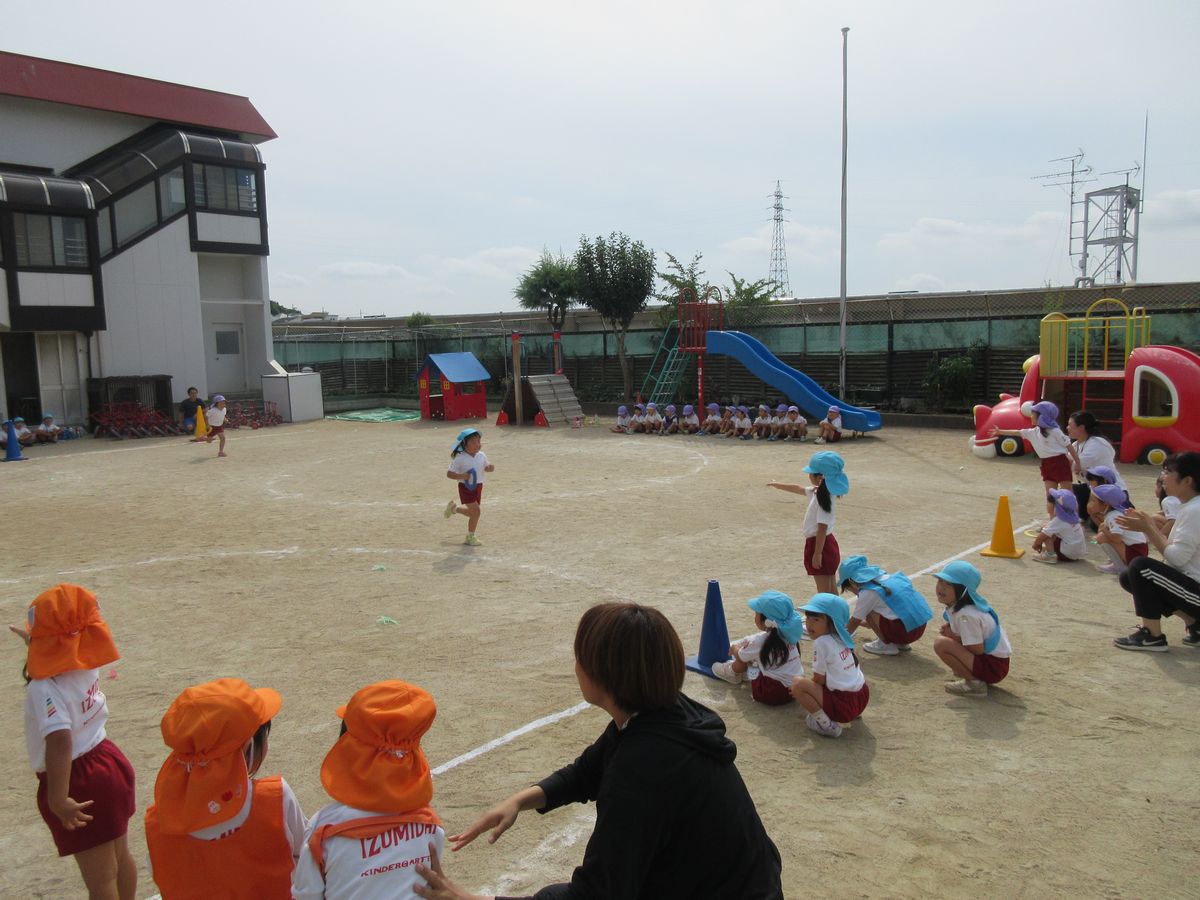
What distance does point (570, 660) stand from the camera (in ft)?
22.0

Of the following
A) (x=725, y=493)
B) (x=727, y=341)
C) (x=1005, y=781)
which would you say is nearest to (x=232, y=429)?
(x=727, y=341)

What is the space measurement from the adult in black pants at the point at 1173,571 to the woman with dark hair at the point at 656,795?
5.64m

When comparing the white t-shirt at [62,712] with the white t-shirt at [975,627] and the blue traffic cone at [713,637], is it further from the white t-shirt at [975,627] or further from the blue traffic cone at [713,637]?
the white t-shirt at [975,627]

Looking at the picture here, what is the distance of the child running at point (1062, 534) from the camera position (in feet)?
30.1

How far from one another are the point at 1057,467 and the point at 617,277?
20110 mm

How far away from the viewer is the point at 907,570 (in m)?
9.09

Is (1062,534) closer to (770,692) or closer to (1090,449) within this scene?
(1090,449)

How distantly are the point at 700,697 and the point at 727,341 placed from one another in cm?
1953

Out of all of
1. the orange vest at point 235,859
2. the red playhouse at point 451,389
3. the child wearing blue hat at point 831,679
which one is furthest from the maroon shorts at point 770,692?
the red playhouse at point 451,389

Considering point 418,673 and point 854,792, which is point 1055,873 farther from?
point 418,673

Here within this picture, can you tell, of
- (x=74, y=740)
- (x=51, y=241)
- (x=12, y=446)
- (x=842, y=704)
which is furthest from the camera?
(x=51, y=241)

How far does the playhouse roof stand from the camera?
90.4ft

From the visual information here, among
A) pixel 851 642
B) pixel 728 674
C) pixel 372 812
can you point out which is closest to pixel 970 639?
pixel 851 642

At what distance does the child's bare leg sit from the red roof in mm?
30016
